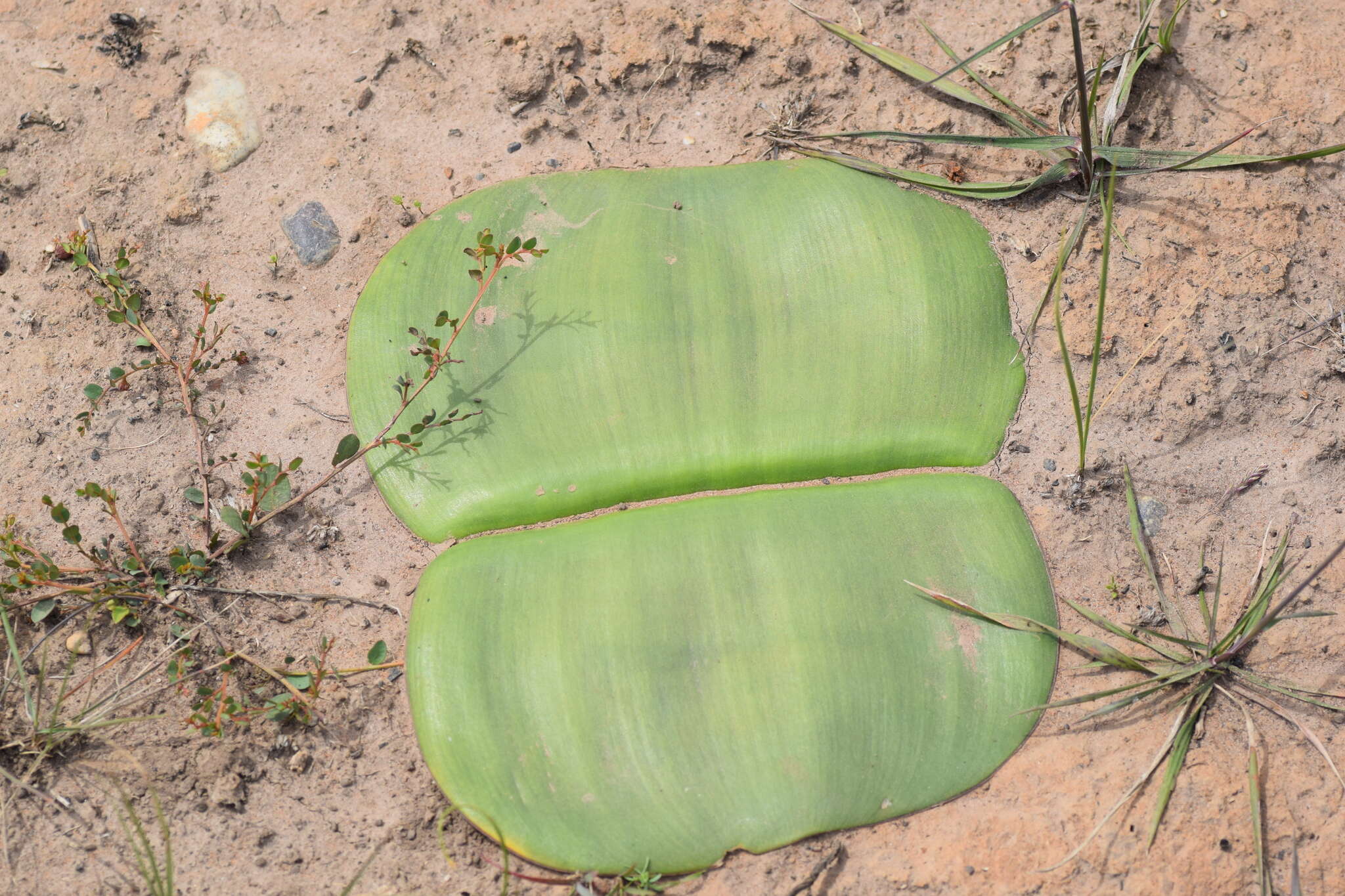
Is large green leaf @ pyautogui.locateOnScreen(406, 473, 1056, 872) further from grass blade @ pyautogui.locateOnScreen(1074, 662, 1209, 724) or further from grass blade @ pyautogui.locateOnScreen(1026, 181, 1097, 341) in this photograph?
grass blade @ pyautogui.locateOnScreen(1026, 181, 1097, 341)

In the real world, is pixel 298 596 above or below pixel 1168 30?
below

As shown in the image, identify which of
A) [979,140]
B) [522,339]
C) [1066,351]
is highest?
[979,140]

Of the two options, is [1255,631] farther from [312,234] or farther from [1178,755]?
[312,234]

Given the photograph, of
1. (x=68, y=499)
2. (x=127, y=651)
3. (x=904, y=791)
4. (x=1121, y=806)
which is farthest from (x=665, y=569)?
(x=68, y=499)

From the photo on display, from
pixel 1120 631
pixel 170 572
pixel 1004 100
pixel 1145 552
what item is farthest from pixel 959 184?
pixel 170 572

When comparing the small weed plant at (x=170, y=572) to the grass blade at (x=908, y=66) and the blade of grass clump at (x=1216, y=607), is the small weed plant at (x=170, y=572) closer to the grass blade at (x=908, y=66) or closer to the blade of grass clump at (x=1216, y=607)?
the grass blade at (x=908, y=66)

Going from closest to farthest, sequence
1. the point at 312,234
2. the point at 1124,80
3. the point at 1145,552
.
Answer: the point at 1145,552, the point at 1124,80, the point at 312,234

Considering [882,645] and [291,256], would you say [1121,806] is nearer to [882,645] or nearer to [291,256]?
[882,645]
